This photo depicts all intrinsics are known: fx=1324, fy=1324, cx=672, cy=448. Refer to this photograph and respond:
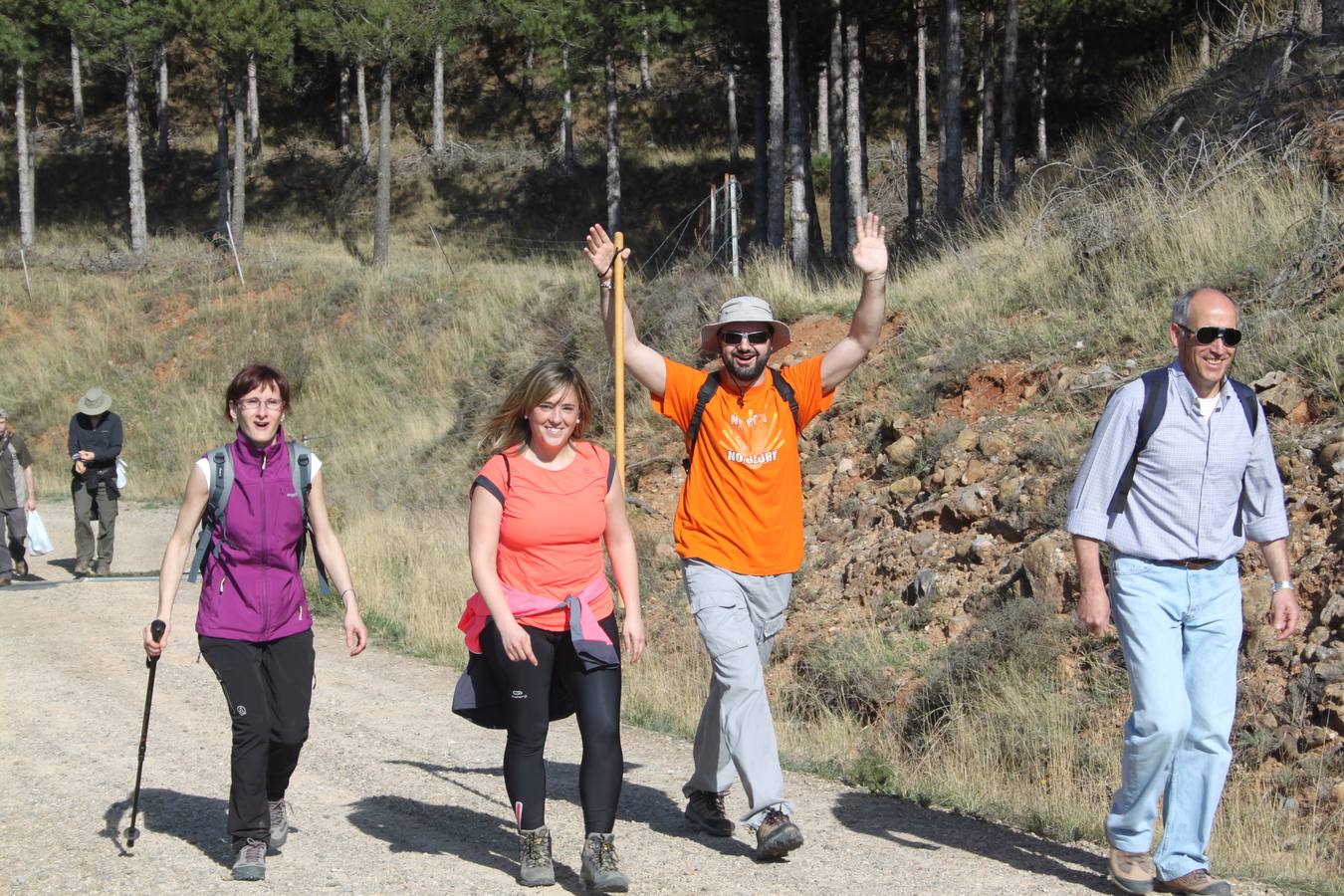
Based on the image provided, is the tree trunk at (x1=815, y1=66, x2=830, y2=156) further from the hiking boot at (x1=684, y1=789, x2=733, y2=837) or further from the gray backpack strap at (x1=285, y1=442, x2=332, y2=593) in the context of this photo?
the gray backpack strap at (x1=285, y1=442, x2=332, y2=593)

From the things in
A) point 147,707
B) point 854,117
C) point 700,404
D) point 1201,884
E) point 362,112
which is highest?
point 362,112

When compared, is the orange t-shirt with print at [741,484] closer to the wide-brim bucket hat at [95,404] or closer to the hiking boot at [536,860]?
the hiking boot at [536,860]

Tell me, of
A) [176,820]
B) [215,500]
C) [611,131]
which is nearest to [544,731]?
[215,500]

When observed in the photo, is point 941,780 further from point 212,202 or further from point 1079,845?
point 212,202

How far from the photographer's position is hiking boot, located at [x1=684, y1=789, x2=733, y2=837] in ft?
17.3

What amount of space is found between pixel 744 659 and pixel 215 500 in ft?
6.44

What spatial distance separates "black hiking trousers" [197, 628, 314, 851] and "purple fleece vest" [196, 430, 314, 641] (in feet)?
0.21

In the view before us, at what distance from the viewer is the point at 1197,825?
173 inches

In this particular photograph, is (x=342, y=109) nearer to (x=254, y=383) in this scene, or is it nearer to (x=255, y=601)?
(x=254, y=383)

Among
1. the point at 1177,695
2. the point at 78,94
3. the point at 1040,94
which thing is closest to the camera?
the point at 1177,695

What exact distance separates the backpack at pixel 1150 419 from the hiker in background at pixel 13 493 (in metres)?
10.9

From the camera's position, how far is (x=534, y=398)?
4480 mm

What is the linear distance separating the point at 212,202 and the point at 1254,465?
149 feet

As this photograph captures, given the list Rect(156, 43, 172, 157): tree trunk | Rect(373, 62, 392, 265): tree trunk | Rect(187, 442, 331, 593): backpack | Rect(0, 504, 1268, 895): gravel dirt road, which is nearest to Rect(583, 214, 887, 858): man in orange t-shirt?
Rect(0, 504, 1268, 895): gravel dirt road
